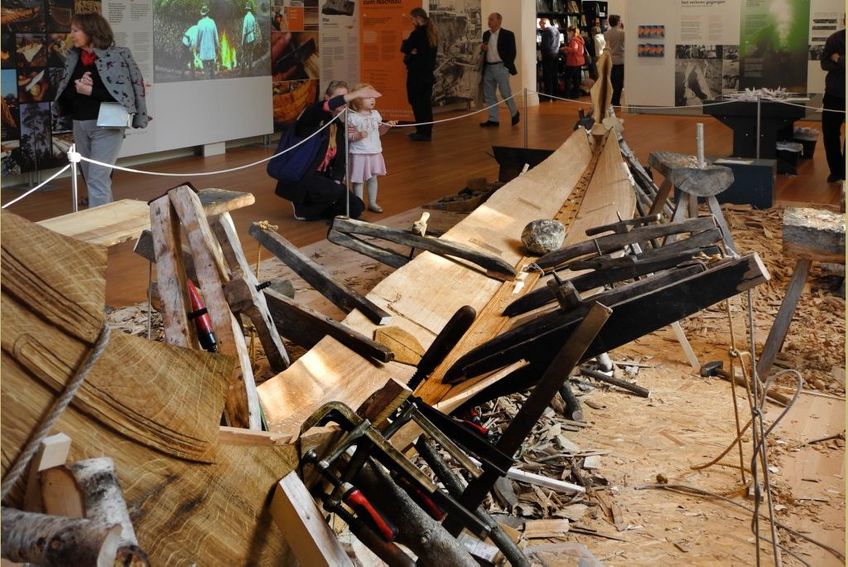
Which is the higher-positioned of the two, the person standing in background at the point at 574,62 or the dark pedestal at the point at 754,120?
the person standing in background at the point at 574,62

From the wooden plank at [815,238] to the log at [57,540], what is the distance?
457 centimetres

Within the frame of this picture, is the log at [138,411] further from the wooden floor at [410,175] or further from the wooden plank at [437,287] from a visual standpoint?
the wooden floor at [410,175]

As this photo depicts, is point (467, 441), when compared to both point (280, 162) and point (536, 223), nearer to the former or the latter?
point (536, 223)

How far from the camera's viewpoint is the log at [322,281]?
4391mm

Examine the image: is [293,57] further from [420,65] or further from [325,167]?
[325,167]

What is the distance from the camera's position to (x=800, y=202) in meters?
10.0

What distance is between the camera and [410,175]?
38.4ft

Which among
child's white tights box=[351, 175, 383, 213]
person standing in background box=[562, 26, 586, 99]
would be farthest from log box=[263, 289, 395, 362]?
person standing in background box=[562, 26, 586, 99]

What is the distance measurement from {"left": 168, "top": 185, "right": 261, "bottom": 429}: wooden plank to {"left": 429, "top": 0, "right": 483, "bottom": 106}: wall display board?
15.6 metres

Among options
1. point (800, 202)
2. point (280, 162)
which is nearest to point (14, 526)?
point (280, 162)

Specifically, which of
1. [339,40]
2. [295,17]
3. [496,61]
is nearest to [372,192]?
[295,17]

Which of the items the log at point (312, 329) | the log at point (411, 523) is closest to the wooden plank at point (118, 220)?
the log at point (312, 329)

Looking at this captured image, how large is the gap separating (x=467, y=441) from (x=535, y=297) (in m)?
1.60

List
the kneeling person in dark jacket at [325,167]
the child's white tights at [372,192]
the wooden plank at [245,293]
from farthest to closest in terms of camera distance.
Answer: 1. the child's white tights at [372,192]
2. the kneeling person in dark jacket at [325,167]
3. the wooden plank at [245,293]
